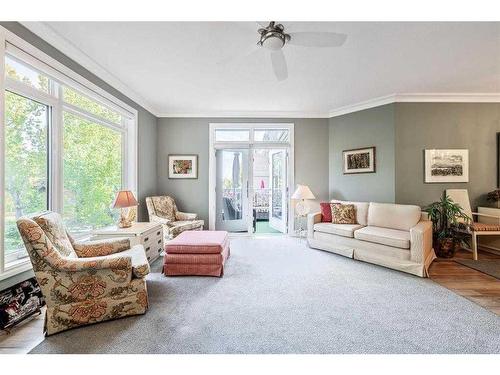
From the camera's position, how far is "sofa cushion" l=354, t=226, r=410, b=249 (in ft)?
9.74

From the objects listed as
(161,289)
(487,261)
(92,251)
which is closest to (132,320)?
(161,289)

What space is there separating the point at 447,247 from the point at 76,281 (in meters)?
4.74

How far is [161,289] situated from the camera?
2.47 meters

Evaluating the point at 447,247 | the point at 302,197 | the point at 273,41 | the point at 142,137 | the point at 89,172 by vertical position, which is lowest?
the point at 447,247

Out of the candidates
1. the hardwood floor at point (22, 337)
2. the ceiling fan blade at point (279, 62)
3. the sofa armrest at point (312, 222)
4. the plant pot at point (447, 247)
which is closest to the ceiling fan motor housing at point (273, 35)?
the ceiling fan blade at point (279, 62)

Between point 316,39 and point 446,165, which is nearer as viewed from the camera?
point 316,39

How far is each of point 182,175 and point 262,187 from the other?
2772 mm

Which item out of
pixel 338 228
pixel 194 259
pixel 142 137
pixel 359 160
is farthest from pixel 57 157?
pixel 359 160

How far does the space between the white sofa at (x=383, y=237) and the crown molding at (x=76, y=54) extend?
3.83 meters

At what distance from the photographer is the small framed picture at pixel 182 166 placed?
194 inches

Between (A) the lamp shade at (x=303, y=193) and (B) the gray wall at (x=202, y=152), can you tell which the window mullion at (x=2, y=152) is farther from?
(A) the lamp shade at (x=303, y=193)

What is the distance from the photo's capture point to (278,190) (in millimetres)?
5590

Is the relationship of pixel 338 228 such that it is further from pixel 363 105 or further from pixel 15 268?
pixel 15 268

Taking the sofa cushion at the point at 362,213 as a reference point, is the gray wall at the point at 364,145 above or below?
above
